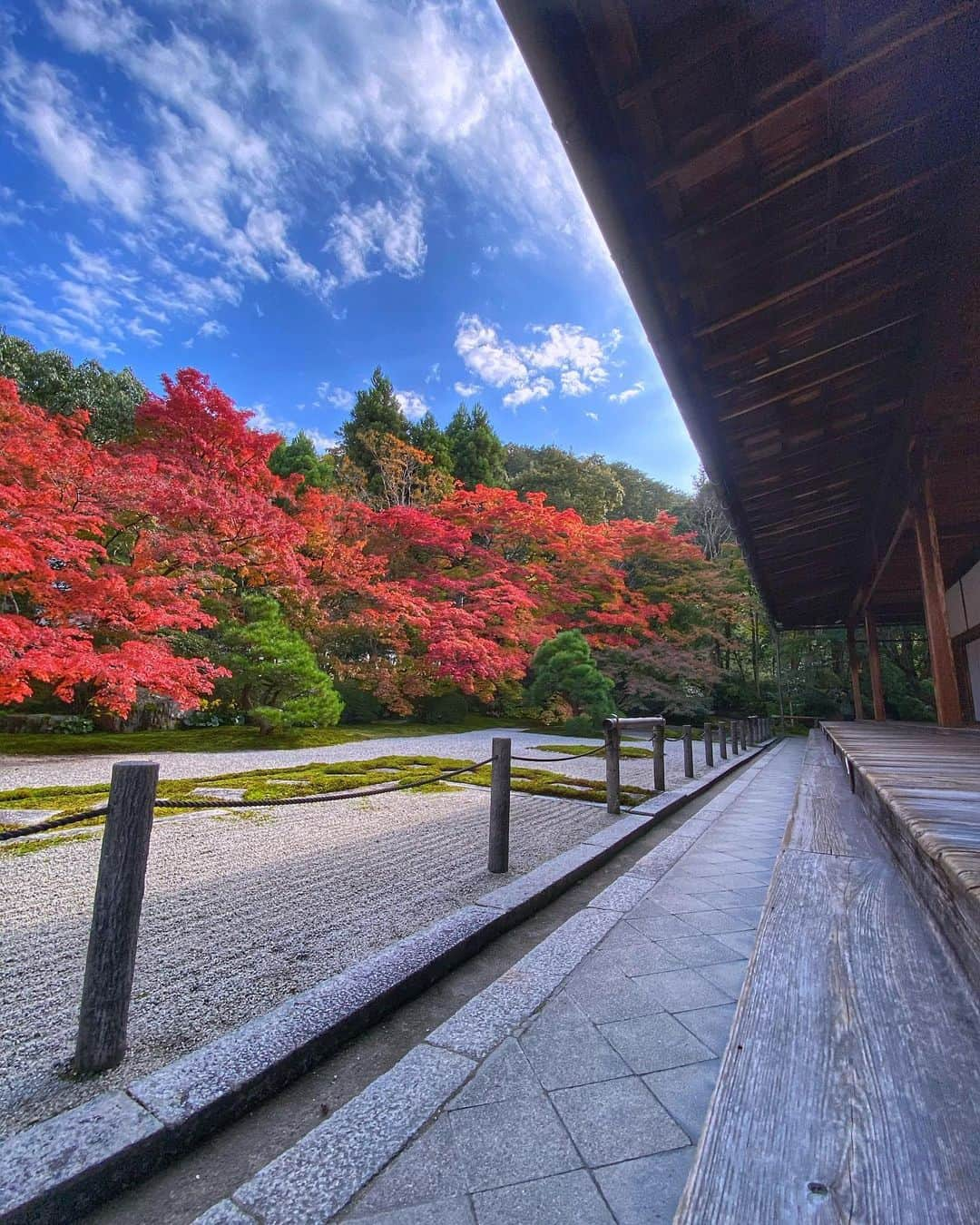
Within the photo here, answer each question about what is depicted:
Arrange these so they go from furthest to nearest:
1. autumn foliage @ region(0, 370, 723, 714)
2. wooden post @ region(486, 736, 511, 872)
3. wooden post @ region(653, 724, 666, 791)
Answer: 1. autumn foliage @ region(0, 370, 723, 714)
2. wooden post @ region(653, 724, 666, 791)
3. wooden post @ region(486, 736, 511, 872)

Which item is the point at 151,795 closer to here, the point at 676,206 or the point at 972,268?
the point at 676,206

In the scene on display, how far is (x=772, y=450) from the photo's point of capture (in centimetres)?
382

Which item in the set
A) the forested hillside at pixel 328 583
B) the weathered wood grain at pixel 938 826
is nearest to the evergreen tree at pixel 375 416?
the forested hillside at pixel 328 583

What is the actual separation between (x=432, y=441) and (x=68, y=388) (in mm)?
11551

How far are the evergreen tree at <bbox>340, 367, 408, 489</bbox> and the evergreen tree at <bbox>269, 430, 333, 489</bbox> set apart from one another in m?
2.28

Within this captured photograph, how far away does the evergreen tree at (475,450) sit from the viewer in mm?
22972

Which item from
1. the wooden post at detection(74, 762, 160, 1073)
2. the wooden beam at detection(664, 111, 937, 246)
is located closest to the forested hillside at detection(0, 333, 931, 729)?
the wooden post at detection(74, 762, 160, 1073)

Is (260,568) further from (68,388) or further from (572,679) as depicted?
(68,388)

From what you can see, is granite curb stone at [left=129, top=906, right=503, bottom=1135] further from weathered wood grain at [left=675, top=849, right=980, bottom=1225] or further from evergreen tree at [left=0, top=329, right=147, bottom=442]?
evergreen tree at [left=0, top=329, right=147, bottom=442]

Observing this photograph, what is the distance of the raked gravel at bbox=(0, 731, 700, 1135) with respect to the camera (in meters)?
1.57

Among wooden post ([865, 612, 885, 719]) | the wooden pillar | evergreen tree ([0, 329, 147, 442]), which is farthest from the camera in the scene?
evergreen tree ([0, 329, 147, 442])

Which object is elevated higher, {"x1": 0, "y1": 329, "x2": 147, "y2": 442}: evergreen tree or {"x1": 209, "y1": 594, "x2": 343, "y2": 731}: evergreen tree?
{"x1": 0, "y1": 329, "x2": 147, "y2": 442}: evergreen tree

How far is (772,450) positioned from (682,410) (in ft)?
3.84

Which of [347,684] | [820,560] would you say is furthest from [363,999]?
[347,684]
